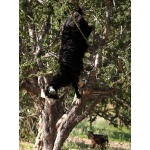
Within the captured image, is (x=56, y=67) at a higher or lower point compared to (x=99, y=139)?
higher

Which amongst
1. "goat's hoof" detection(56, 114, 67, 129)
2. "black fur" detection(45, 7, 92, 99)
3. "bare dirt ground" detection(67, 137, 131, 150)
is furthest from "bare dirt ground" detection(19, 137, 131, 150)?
"black fur" detection(45, 7, 92, 99)

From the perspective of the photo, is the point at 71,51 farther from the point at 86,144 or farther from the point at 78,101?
the point at 86,144

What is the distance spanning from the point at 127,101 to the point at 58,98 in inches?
19.5

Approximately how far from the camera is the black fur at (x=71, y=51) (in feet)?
10.2

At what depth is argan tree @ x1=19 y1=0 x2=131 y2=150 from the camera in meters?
3.04

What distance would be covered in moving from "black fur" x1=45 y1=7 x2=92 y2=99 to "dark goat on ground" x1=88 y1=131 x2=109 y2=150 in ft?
1.19

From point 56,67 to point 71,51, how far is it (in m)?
0.14

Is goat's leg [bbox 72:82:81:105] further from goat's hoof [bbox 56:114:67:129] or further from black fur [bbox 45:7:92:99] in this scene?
goat's hoof [bbox 56:114:67:129]

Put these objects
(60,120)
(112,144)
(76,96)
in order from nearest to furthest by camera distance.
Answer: (112,144)
(76,96)
(60,120)

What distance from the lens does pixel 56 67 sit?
315 cm
